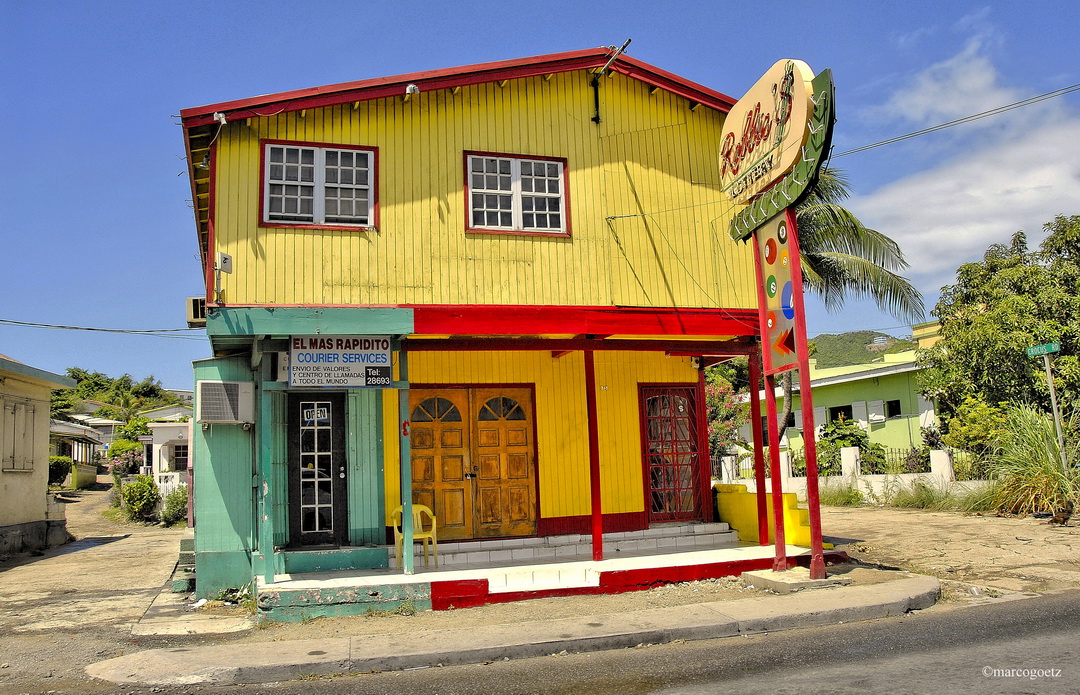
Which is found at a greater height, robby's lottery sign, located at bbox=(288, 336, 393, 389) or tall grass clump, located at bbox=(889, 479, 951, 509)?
robby's lottery sign, located at bbox=(288, 336, 393, 389)

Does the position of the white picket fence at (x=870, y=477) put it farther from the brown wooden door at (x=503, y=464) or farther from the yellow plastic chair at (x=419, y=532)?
the yellow plastic chair at (x=419, y=532)

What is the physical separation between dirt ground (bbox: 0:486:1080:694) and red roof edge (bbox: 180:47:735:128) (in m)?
6.08

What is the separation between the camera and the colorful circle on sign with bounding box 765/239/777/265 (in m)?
10.1

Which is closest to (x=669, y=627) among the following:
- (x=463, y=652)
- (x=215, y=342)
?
(x=463, y=652)

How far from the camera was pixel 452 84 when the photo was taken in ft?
37.0

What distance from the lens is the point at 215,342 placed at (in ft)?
34.3

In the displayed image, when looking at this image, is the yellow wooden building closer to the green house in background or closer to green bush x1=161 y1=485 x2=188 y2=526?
green bush x1=161 y1=485 x2=188 y2=526

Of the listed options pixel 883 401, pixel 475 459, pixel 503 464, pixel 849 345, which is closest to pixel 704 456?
pixel 503 464

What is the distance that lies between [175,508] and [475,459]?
14.6 m

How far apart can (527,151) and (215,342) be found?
5031 millimetres

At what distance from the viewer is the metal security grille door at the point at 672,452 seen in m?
13.2

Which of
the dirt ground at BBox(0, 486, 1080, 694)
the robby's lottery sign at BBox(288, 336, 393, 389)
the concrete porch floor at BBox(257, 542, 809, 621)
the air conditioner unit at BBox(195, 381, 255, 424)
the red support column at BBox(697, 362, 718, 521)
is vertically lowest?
the dirt ground at BBox(0, 486, 1080, 694)

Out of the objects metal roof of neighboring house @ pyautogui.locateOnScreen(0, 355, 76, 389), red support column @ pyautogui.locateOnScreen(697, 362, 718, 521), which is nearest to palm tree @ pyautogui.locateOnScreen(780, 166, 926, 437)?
red support column @ pyautogui.locateOnScreen(697, 362, 718, 521)

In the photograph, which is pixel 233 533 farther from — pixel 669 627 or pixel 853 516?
pixel 853 516
